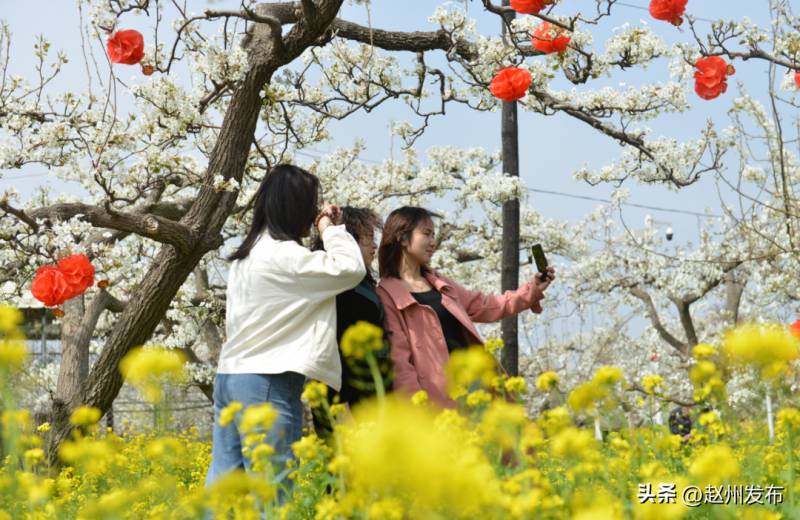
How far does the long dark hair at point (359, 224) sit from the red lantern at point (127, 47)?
5.93 ft

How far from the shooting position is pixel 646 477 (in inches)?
77.0

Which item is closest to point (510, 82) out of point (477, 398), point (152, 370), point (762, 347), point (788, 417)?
point (477, 398)

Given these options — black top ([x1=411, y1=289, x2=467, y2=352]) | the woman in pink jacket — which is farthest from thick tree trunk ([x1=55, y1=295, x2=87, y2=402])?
black top ([x1=411, y1=289, x2=467, y2=352])

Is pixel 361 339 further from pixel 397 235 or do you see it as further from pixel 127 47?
pixel 127 47

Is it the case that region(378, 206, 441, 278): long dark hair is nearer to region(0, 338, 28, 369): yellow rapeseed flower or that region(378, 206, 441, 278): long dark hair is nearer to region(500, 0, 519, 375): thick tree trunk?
region(0, 338, 28, 369): yellow rapeseed flower

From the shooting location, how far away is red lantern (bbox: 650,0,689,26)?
4738 mm

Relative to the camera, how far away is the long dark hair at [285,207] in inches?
127

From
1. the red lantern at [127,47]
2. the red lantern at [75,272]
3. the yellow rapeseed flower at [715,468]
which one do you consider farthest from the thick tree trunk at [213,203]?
the yellow rapeseed flower at [715,468]

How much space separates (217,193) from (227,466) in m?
3.04

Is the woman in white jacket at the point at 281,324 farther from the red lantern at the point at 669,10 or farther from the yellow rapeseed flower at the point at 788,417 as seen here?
the red lantern at the point at 669,10

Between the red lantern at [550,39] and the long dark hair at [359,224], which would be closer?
the long dark hair at [359,224]

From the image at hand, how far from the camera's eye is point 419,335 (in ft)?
11.7

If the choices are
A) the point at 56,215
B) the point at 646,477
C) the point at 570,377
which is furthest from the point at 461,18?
the point at 570,377

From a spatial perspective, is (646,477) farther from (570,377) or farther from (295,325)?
(570,377)
